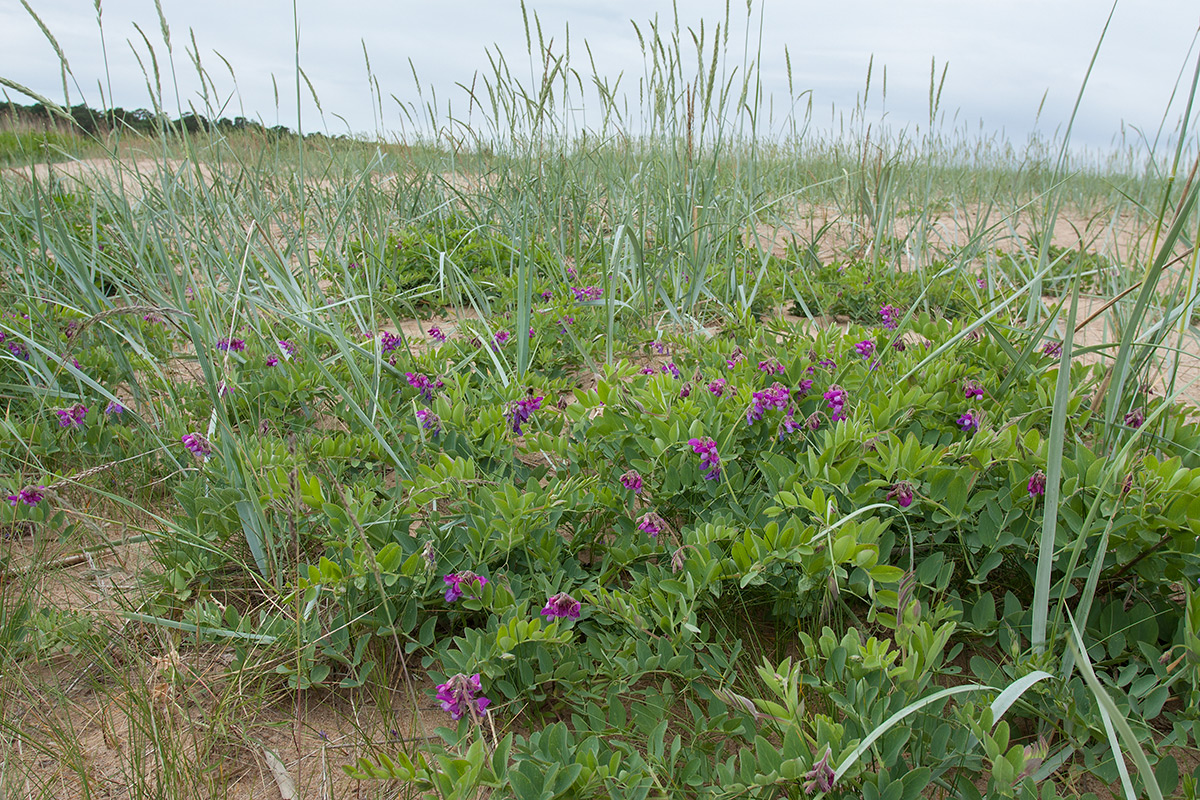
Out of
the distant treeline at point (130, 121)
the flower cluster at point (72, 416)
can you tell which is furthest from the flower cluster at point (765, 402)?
the flower cluster at point (72, 416)

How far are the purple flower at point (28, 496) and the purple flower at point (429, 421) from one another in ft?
3.24

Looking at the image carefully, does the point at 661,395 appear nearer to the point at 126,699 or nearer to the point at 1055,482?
the point at 1055,482

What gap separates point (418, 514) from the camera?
1837mm

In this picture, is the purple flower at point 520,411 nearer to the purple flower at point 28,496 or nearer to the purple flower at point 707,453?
the purple flower at point 707,453

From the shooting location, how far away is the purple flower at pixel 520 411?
2.06m

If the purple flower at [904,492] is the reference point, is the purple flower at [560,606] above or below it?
below

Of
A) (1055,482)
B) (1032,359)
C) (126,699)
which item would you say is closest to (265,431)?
(126,699)

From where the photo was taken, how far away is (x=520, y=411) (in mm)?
2057

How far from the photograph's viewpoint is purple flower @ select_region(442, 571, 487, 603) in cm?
146

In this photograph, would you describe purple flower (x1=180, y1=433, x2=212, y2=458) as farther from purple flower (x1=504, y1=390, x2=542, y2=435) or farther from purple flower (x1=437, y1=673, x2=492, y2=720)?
purple flower (x1=437, y1=673, x2=492, y2=720)

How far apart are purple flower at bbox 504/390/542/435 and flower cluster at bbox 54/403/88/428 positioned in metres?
1.45

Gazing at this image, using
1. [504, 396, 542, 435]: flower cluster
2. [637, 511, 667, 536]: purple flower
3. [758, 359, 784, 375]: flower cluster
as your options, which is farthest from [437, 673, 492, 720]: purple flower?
[758, 359, 784, 375]: flower cluster

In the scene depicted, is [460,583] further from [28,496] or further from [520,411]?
[28,496]

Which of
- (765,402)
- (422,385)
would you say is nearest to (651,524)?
(765,402)
